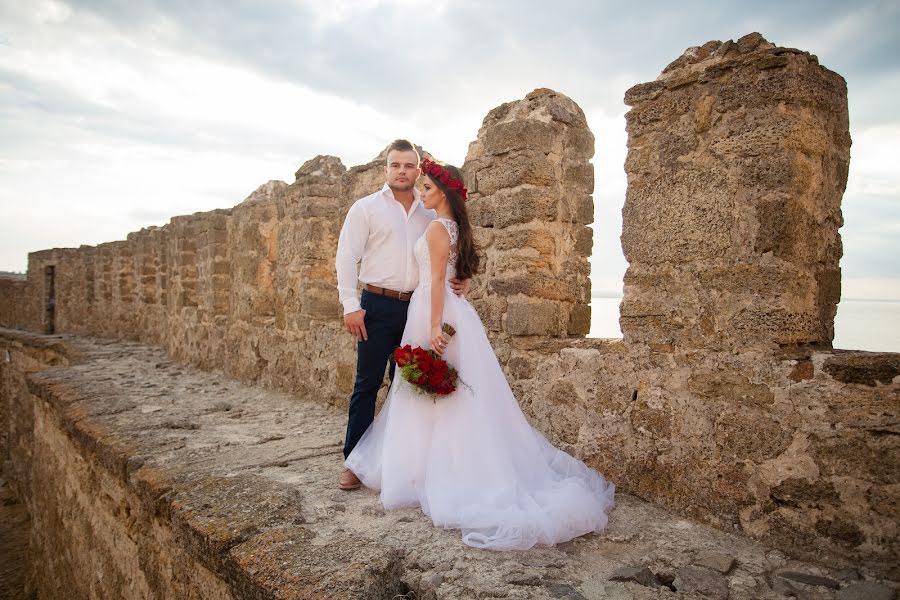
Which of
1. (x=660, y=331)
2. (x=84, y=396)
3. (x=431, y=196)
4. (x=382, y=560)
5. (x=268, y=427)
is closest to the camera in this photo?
(x=382, y=560)

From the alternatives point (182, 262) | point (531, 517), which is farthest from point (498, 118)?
point (182, 262)

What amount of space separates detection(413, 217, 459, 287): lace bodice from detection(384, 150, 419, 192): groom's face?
427 mm

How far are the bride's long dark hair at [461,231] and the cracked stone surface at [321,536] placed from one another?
1.23 m

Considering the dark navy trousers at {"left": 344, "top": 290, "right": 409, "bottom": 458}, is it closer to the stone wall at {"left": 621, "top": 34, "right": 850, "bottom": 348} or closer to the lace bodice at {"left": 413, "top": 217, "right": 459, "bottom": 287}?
the lace bodice at {"left": 413, "top": 217, "right": 459, "bottom": 287}

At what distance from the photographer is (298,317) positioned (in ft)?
19.1

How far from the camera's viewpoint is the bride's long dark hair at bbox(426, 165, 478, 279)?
10.3 ft

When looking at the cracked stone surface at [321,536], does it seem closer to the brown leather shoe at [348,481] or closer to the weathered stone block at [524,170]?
the brown leather shoe at [348,481]

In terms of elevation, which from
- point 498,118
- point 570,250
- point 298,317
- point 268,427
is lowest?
point 268,427

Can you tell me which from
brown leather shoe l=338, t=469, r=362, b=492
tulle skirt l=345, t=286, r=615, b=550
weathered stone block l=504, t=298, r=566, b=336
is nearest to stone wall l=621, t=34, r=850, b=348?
weathered stone block l=504, t=298, r=566, b=336

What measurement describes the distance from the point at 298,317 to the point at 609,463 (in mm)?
3583

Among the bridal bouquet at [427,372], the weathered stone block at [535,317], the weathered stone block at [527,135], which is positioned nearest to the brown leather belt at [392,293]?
the bridal bouquet at [427,372]

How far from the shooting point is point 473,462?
112 inches

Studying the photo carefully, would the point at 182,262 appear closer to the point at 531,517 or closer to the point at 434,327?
the point at 434,327

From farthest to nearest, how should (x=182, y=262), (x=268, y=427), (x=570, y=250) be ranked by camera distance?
1. (x=182, y=262)
2. (x=268, y=427)
3. (x=570, y=250)
